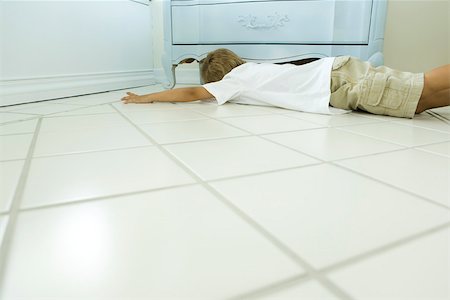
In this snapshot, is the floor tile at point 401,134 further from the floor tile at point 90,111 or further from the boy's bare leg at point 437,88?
the floor tile at point 90,111

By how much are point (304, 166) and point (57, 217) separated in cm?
40

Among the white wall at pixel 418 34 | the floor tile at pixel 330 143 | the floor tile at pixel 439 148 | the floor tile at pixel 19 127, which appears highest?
the white wall at pixel 418 34

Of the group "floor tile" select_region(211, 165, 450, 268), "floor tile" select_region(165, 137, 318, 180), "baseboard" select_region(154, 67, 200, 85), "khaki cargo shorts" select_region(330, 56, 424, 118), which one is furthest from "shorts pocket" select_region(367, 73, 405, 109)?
"baseboard" select_region(154, 67, 200, 85)

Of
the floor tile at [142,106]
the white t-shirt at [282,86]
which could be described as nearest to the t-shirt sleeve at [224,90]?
the white t-shirt at [282,86]

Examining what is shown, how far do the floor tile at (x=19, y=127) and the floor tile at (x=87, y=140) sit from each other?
75mm

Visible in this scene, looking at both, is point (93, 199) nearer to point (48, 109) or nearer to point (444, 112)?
point (48, 109)

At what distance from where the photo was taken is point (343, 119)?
3.55 feet

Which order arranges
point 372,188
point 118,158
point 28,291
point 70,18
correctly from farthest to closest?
1. point 70,18
2. point 118,158
3. point 372,188
4. point 28,291

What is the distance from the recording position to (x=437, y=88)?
105cm

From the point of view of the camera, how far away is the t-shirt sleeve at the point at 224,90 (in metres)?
1.33

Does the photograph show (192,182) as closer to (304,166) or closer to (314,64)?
(304,166)

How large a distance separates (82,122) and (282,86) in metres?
0.70

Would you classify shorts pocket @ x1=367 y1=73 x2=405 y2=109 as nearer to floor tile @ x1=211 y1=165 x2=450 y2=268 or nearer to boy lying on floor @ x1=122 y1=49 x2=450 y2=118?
boy lying on floor @ x1=122 y1=49 x2=450 y2=118

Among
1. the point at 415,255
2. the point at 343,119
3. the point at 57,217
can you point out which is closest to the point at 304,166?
the point at 415,255
